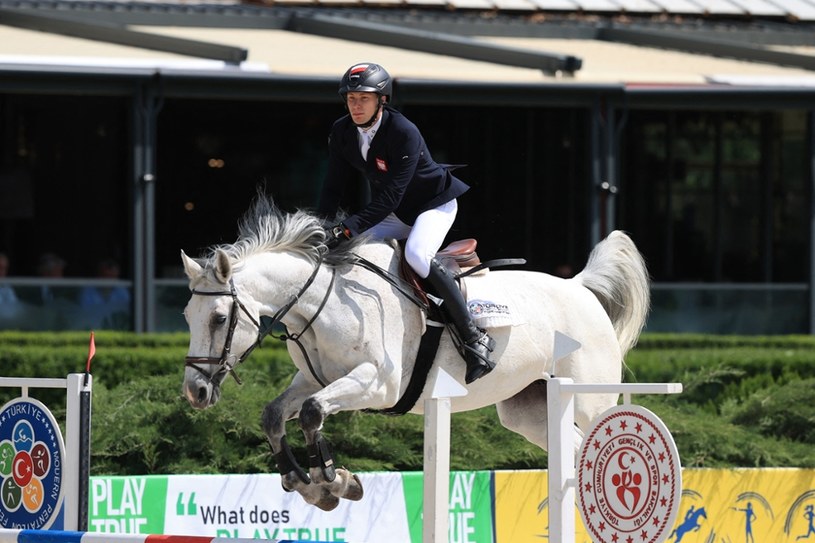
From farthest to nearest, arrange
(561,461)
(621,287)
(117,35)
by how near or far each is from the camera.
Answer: (117,35) → (621,287) → (561,461)

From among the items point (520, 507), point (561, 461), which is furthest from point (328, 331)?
point (520, 507)

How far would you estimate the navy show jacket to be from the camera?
6.36 metres

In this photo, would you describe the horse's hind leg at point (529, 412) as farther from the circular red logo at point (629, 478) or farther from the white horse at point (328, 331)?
the circular red logo at point (629, 478)

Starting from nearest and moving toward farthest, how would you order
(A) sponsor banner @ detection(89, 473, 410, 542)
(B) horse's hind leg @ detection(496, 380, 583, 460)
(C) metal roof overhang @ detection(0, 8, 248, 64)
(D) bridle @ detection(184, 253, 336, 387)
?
1. (D) bridle @ detection(184, 253, 336, 387)
2. (B) horse's hind leg @ detection(496, 380, 583, 460)
3. (A) sponsor banner @ detection(89, 473, 410, 542)
4. (C) metal roof overhang @ detection(0, 8, 248, 64)

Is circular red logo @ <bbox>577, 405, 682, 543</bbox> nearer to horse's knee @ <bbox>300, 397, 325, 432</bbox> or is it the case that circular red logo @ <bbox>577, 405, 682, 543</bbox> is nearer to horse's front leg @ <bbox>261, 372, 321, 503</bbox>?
horse's knee @ <bbox>300, 397, 325, 432</bbox>

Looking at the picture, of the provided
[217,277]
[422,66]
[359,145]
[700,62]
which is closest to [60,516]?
[217,277]

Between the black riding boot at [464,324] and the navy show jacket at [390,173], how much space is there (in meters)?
0.35

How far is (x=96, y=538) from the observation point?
554 centimetres

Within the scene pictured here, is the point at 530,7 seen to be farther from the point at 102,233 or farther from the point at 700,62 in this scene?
the point at 102,233

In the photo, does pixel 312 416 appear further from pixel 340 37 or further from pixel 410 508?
pixel 340 37

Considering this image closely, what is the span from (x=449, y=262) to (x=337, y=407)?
1.05 meters

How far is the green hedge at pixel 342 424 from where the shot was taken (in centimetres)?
858

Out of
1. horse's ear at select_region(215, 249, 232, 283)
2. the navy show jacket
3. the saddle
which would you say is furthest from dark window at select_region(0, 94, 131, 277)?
horse's ear at select_region(215, 249, 232, 283)

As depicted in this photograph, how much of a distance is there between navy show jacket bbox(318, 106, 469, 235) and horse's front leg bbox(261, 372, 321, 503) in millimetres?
839
